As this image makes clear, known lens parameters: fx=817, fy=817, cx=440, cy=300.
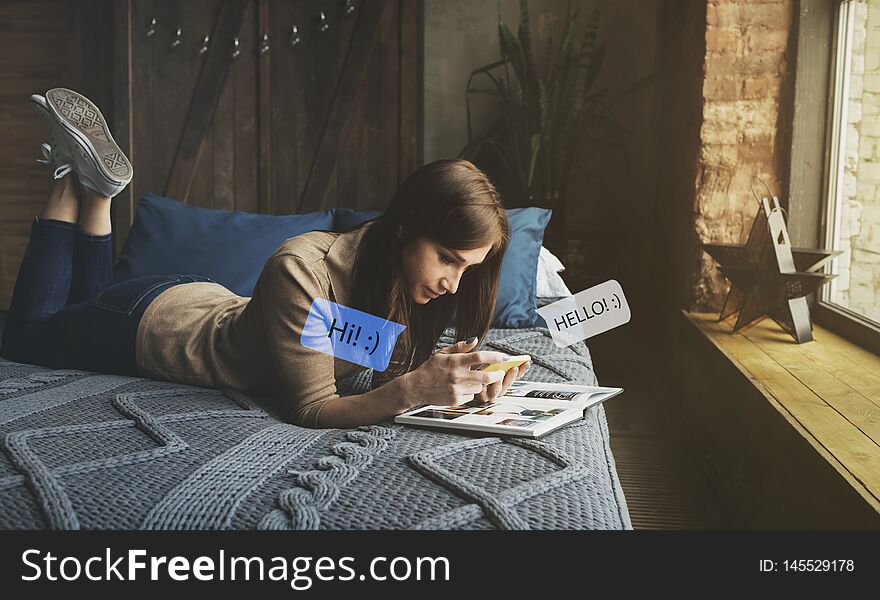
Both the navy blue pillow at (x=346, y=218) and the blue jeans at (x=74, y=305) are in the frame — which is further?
the navy blue pillow at (x=346, y=218)

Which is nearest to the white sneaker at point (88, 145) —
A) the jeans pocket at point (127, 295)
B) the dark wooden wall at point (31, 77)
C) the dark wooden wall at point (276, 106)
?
the jeans pocket at point (127, 295)

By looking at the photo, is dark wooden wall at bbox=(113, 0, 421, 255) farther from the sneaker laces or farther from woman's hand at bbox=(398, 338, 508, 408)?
woman's hand at bbox=(398, 338, 508, 408)

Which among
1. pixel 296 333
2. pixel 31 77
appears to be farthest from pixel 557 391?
pixel 31 77

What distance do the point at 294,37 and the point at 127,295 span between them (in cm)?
199

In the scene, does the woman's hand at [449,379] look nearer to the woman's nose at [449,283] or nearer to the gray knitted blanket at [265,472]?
the gray knitted blanket at [265,472]

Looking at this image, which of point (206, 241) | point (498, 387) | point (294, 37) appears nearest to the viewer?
point (498, 387)

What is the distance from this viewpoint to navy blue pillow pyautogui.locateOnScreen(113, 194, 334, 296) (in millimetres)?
2600

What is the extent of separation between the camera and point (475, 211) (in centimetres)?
151

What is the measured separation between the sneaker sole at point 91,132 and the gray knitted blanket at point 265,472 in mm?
740

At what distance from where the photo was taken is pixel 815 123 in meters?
2.56

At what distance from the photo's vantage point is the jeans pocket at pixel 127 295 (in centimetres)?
198

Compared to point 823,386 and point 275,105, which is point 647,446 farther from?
point 275,105

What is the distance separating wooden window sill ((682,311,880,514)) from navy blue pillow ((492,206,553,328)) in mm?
548

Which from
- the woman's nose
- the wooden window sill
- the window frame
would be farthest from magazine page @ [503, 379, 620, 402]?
the window frame
